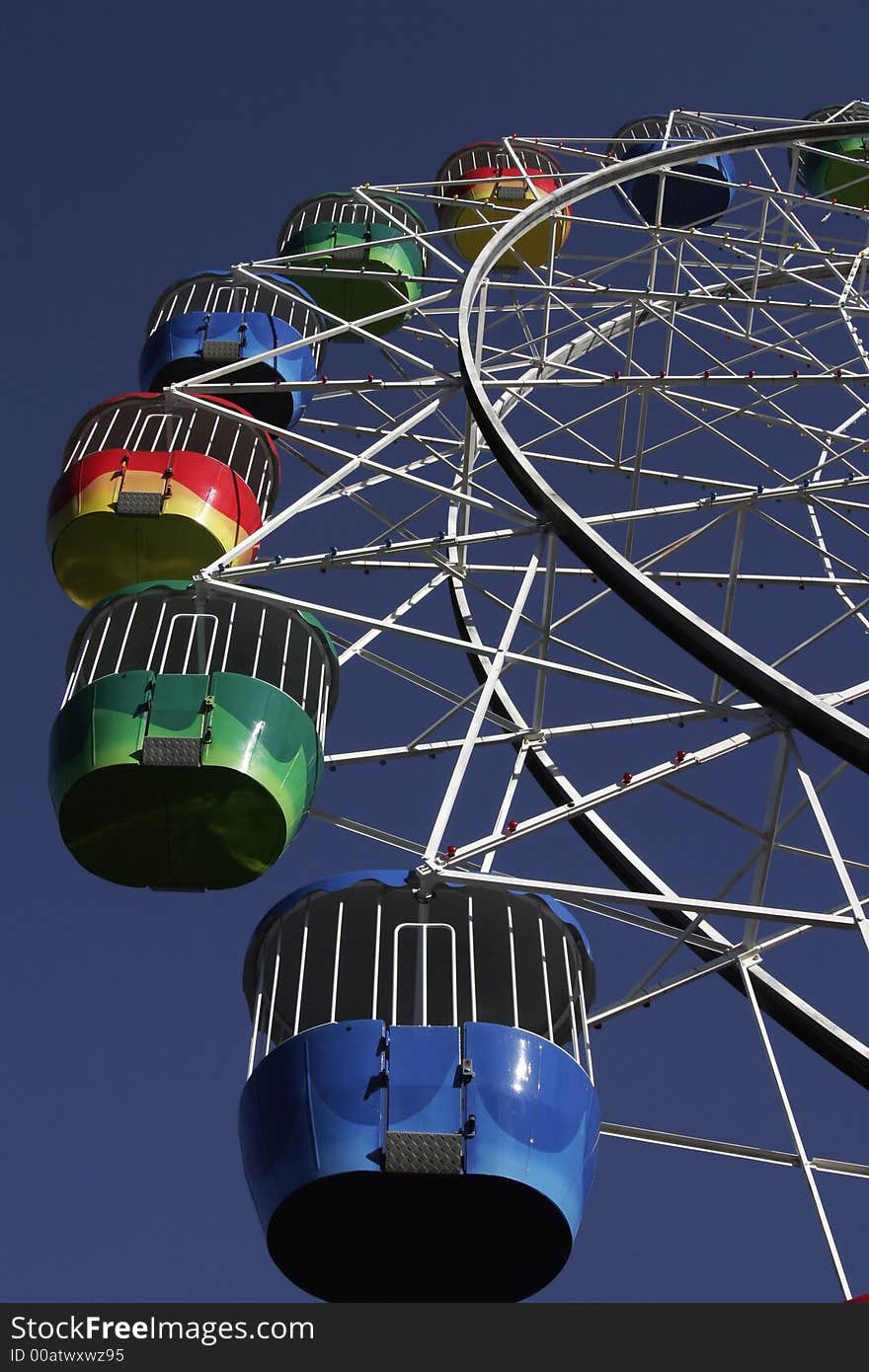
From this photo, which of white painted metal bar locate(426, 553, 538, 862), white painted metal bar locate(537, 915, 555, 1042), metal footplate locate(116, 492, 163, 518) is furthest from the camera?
metal footplate locate(116, 492, 163, 518)

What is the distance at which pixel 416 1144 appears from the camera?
12.9 m

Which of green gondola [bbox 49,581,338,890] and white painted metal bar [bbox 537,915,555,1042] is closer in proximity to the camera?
white painted metal bar [bbox 537,915,555,1042]

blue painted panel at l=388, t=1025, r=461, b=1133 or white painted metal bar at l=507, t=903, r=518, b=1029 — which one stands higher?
white painted metal bar at l=507, t=903, r=518, b=1029

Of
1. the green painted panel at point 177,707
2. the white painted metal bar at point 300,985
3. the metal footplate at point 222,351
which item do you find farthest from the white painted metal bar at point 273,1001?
the metal footplate at point 222,351

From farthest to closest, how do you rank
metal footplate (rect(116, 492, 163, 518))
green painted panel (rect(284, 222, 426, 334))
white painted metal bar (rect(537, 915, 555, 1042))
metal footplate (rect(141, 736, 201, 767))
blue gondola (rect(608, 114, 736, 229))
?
blue gondola (rect(608, 114, 736, 229))
green painted panel (rect(284, 222, 426, 334))
metal footplate (rect(116, 492, 163, 518))
metal footplate (rect(141, 736, 201, 767))
white painted metal bar (rect(537, 915, 555, 1042))

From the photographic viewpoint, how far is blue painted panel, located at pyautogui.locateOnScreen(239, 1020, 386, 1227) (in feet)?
42.5

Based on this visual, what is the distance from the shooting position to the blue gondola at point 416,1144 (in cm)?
1292

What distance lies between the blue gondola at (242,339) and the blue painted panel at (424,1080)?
1095 cm

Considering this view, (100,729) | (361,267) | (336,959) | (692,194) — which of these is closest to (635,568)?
(336,959)

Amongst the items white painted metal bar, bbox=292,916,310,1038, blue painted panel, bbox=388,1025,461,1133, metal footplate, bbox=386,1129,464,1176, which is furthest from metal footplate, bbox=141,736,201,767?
metal footplate, bbox=386,1129,464,1176

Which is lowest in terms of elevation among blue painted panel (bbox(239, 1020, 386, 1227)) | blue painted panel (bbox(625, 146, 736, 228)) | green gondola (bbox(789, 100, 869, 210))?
blue painted panel (bbox(239, 1020, 386, 1227))

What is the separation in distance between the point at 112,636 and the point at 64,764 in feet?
4.91

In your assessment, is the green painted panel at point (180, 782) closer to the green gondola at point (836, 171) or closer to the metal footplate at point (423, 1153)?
the metal footplate at point (423, 1153)

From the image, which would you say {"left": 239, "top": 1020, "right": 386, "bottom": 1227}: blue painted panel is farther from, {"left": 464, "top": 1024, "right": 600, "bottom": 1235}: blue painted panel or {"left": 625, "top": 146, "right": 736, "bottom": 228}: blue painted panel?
{"left": 625, "top": 146, "right": 736, "bottom": 228}: blue painted panel
